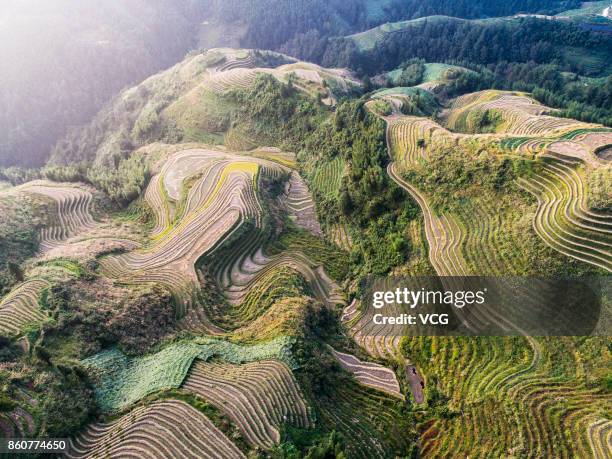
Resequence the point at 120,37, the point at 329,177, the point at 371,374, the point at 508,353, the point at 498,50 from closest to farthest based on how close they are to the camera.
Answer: the point at 508,353
the point at 371,374
the point at 329,177
the point at 498,50
the point at 120,37

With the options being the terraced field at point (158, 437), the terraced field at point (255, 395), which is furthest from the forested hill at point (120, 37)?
the terraced field at point (255, 395)

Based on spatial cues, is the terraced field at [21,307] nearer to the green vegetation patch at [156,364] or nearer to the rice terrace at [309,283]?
the rice terrace at [309,283]

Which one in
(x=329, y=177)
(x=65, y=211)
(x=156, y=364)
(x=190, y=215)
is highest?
(x=329, y=177)

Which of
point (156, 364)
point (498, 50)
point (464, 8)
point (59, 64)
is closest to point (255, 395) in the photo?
point (156, 364)

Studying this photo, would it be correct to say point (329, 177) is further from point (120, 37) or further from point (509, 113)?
point (120, 37)

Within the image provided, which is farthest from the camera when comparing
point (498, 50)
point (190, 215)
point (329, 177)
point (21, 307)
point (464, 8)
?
point (464, 8)

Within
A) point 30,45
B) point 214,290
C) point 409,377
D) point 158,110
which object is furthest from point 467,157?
point 30,45

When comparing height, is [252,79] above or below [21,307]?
above
